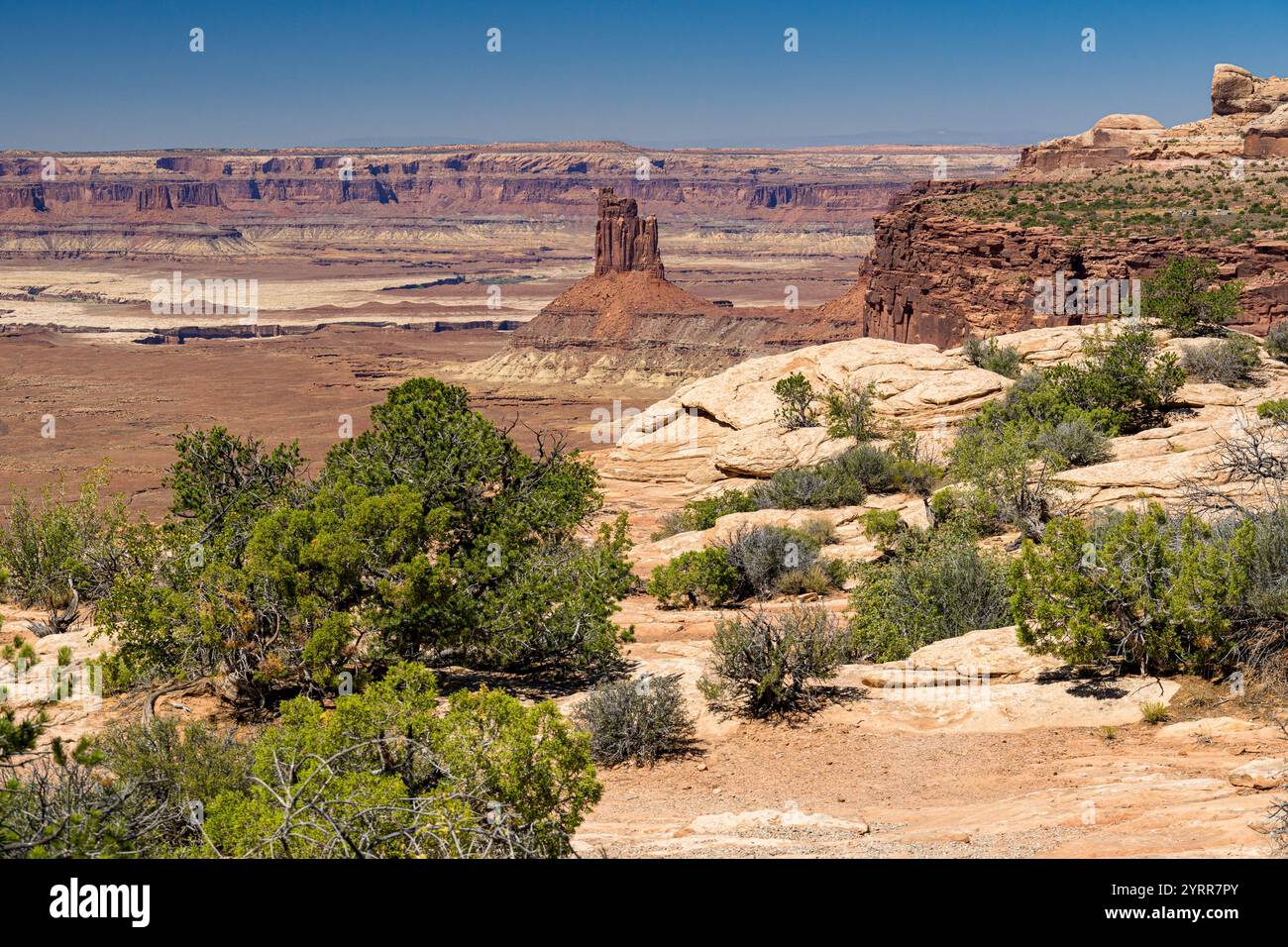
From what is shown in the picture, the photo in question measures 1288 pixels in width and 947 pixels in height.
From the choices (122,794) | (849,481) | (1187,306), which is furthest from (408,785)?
(1187,306)

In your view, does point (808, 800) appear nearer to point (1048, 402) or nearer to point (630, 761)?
point (630, 761)

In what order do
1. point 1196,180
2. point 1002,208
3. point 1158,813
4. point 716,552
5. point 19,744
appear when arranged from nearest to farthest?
point 19,744, point 1158,813, point 716,552, point 1196,180, point 1002,208

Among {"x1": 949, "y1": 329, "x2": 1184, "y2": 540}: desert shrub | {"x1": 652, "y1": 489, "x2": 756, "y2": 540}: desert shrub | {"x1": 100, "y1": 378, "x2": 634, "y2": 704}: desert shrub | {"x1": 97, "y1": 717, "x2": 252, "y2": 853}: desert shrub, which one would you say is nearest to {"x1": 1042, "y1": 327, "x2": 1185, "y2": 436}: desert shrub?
{"x1": 949, "y1": 329, "x2": 1184, "y2": 540}: desert shrub

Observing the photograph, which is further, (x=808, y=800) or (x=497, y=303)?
(x=497, y=303)

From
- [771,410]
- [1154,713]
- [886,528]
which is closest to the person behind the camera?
[1154,713]

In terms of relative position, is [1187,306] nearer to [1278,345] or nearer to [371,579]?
[1278,345]

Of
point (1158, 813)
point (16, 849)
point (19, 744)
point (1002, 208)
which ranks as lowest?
point (1158, 813)

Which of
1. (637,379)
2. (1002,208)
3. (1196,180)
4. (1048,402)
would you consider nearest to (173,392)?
(637,379)
